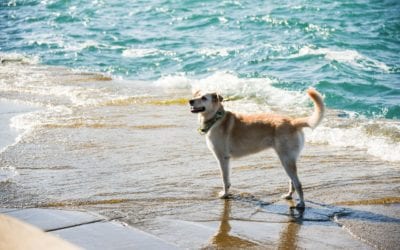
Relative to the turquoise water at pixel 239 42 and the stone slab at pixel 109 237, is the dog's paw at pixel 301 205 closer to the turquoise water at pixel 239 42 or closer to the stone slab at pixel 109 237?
the stone slab at pixel 109 237

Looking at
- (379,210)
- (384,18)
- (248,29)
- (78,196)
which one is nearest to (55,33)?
(248,29)

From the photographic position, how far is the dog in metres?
6.62

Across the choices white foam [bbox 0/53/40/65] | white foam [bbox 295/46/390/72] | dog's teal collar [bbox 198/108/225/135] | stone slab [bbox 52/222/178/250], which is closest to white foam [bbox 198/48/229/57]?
white foam [bbox 295/46/390/72]

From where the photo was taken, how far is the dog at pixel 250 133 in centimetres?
662

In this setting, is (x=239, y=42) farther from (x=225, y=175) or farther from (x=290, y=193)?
(x=290, y=193)

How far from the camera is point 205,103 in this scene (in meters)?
7.00

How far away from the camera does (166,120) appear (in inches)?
428

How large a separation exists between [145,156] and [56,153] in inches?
53.3

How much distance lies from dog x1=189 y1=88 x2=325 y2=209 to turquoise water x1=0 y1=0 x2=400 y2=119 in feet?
18.1

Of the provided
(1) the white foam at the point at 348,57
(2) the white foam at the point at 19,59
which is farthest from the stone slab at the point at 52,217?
(2) the white foam at the point at 19,59

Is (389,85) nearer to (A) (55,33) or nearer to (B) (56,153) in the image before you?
(B) (56,153)

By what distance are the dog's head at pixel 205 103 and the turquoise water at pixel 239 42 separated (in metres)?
5.70

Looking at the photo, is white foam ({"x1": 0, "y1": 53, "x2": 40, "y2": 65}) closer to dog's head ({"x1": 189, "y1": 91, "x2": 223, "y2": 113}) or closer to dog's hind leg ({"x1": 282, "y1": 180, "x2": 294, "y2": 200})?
dog's head ({"x1": 189, "y1": 91, "x2": 223, "y2": 113})

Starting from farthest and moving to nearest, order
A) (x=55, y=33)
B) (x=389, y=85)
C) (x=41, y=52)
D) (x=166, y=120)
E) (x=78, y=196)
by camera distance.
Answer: (x=55, y=33)
(x=41, y=52)
(x=389, y=85)
(x=166, y=120)
(x=78, y=196)
